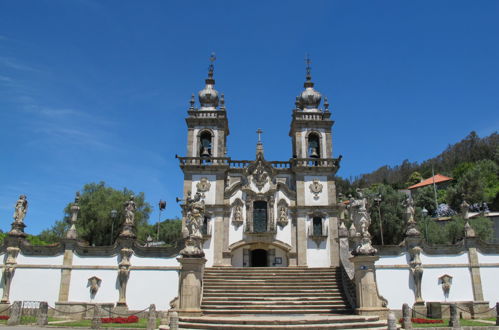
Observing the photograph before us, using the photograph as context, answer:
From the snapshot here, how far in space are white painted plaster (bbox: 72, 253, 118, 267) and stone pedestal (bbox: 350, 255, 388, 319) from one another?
13552mm

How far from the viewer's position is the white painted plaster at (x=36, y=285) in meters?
21.8

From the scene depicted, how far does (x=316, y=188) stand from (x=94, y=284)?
1660 centimetres

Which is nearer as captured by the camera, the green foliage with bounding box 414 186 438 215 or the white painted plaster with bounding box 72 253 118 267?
the white painted plaster with bounding box 72 253 118 267

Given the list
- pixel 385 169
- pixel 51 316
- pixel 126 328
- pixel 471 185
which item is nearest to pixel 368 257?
pixel 126 328

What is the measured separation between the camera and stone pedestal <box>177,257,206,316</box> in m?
15.0

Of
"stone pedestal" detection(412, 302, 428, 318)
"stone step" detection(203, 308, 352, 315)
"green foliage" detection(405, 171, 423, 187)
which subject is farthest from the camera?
"green foliage" detection(405, 171, 423, 187)

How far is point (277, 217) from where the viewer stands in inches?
1155

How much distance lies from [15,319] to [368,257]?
14117 mm

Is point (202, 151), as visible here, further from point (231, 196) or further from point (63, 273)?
point (63, 273)

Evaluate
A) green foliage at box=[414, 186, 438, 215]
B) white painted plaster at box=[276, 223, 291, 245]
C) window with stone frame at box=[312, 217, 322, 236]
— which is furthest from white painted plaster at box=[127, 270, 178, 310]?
green foliage at box=[414, 186, 438, 215]

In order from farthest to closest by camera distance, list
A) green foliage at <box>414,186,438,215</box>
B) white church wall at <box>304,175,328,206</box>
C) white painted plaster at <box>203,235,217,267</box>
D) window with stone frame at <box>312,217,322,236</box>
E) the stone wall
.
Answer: green foliage at <box>414,186,438,215</box>
white church wall at <box>304,175,328,206</box>
window with stone frame at <box>312,217,322,236</box>
white painted plaster at <box>203,235,217,267</box>
the stone wall

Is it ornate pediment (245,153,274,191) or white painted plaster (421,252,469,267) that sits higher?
ornate pediment (245,153,274,191)

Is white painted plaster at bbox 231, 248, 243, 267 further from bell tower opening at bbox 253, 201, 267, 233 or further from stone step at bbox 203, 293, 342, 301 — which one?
→ stone step at bbox 203, 293, 342, 301

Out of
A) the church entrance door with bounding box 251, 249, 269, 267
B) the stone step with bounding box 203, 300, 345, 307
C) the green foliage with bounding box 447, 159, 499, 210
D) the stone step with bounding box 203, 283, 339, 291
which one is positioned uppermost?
the green foliage with bounding box 447, 159, 499, 210
